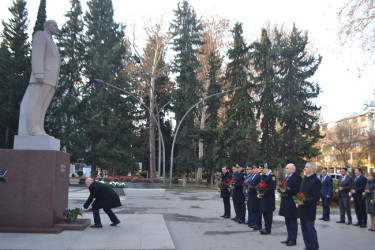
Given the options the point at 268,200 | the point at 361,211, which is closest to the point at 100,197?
the point at 268,200

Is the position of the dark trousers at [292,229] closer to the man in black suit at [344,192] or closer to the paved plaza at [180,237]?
the paved plaza at [180,237]

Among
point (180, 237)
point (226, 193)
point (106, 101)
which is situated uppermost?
point (106, 101)

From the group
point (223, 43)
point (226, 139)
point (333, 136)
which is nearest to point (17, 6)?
point (223, 43)

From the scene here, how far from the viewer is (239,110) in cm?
3741

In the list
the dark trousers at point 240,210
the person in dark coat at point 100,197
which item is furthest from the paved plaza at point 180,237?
the person in dark coat at point 100,197

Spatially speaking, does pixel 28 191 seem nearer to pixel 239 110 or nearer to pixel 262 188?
pixel 262 188

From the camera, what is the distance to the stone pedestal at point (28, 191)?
26.9 ft

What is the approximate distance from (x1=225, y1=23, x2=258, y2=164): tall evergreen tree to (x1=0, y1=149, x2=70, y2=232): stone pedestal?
2857cm

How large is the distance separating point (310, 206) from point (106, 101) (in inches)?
1377

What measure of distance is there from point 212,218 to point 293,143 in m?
26.0

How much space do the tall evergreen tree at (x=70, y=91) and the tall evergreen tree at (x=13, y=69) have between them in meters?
3.60

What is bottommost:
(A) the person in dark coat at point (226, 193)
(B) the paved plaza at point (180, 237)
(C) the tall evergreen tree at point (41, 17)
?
(B) the paved plaza at point (180, 237)

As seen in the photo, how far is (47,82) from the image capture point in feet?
29.6

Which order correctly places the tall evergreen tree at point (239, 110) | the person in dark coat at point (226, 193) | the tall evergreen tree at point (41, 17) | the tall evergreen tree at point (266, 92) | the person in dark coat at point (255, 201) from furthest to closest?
the tall evergreen tree at point (266, 92), the tall evergreen tree at point (41, 17), the tall evergreen tree at point (239, 110), the person in dark coat at point (226, 193), the person in dark coat at point (255, 201)
